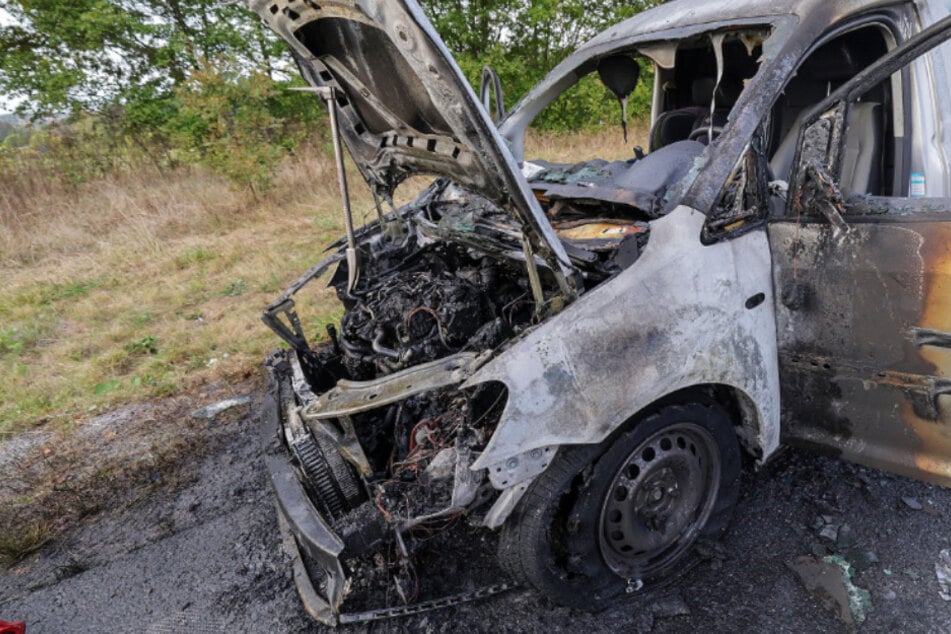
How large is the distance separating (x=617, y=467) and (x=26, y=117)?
41.6 feet

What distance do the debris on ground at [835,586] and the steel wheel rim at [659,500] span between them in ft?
1.30

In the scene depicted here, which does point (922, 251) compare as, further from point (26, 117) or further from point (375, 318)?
point (26, 117)

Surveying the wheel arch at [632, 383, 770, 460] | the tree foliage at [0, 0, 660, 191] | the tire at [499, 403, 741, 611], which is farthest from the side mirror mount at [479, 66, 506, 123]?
the tree foliage at [0, 0, 660, 191]

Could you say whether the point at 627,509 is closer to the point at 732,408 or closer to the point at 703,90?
the point at 732,408

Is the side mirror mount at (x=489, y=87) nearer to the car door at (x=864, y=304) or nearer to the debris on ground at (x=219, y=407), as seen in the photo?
the car door at (x=864, y=304)

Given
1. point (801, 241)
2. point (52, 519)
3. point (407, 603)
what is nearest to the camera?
point (801, 241)

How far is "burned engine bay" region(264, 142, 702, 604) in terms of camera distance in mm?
1824

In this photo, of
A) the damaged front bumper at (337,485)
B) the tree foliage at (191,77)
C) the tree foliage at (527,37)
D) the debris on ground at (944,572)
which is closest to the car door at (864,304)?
the debris on ground at (944,572)

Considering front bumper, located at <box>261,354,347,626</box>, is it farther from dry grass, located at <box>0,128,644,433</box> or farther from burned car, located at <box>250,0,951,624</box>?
dry grass, located at <box>0,128,644,433</box>

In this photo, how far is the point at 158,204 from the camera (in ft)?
28.7

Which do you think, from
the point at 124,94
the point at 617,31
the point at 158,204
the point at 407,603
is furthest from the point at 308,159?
the point at 407,603

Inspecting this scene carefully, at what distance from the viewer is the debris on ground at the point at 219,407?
372cm

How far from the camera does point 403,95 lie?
197 cm

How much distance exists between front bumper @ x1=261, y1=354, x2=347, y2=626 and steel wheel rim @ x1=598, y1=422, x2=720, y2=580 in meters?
0.94
